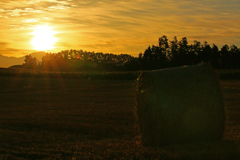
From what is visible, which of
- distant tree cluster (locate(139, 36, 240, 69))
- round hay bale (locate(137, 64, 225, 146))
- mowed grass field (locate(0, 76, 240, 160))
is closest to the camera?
mowed grass field (locate(0, 76, 240, 160))

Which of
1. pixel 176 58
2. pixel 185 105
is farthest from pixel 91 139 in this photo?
pixel 176 58

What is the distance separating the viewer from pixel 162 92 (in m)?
9.77

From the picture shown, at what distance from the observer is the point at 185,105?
9531mm

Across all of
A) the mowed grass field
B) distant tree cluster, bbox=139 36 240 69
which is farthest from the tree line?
the mowed grass field

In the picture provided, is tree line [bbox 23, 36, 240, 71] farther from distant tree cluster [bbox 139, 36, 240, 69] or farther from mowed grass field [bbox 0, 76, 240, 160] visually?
mowed grass field [bbox 0, 76, 240, 160]

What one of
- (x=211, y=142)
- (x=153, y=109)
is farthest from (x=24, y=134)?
(x=211, y=142)

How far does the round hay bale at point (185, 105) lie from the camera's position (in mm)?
9570

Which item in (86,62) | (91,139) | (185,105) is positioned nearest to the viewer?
(185,105)

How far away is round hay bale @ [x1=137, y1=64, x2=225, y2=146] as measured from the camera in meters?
9.57

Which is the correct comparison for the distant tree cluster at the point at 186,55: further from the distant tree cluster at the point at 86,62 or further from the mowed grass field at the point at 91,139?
the mowed grass field at the point at 91,139

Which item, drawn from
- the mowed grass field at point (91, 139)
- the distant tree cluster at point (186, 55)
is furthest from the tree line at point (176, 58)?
the mowed grass field at point (91, 139)

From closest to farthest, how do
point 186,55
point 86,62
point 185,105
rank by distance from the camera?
point 185,105 < point 186,55 < point 86,62

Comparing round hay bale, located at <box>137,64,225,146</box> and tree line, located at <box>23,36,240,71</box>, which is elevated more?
tree line, located at <box>23,36,240,71</box>

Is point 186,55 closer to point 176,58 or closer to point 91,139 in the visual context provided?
point 176,58
